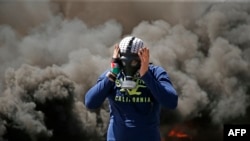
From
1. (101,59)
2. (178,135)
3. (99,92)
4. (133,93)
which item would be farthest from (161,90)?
(178,135)

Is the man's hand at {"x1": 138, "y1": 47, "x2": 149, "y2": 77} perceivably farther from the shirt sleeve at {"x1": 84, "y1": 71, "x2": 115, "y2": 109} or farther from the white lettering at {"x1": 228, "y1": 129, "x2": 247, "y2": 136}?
the white lettering at {"x1": 228, "y1": 129, "x2": 247, "y2": 136}

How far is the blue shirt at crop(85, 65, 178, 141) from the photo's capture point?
161cm

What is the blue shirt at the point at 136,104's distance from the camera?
5.30 feet

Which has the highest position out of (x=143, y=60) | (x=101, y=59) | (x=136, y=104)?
(x=101, y=59)

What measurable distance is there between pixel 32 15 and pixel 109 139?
222 cm

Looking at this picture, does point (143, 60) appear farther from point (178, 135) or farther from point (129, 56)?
point (178, 135)

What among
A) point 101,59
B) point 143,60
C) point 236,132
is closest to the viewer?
point 143,60

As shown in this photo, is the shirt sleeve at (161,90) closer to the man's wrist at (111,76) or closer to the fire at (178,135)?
the man's wrist at (111,76)

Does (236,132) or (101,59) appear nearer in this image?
(101,59)

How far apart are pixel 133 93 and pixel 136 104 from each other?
0.04m

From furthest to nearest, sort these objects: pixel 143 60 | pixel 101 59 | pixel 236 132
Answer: pixel 236 132 → pixel 101 59 → pixel 143 60

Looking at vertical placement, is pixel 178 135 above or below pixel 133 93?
above

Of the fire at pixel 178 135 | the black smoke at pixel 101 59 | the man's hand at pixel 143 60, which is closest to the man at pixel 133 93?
the man's hand at pixel 143 60

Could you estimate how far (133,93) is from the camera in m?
1.65
